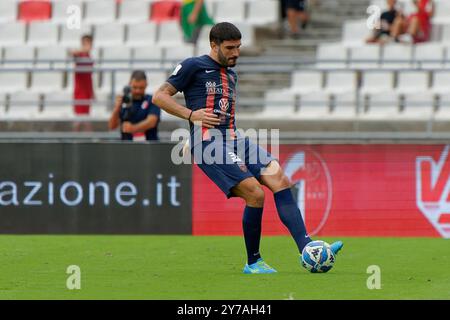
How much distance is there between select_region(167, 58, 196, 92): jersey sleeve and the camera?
1134cm

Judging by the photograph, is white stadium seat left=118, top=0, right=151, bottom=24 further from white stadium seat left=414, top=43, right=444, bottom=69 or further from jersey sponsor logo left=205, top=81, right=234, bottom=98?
jersey sponsor logo left=205, top=81, right=234, bottom=98

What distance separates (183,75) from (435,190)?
675cm

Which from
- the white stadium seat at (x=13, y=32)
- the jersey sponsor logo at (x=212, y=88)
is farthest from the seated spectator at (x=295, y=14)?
the jersey sponsor logo at (x=212, y=88)

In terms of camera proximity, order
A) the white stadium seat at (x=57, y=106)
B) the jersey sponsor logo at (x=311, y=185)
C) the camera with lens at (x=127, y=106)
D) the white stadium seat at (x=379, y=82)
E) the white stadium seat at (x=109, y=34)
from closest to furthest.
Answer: the jersey sponsor logo at (x=311, y=185) < the camera with lens at (x=127, y=106) < the white stadium seat at (x=379, y=82) < the white stadium seat at (x=57, y=106) < the white stadium seat at (x=109, y=34)

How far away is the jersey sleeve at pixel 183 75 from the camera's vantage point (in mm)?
11336

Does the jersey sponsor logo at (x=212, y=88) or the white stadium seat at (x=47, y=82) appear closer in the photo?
the jersey sponsor logo at (x=212, y=88)

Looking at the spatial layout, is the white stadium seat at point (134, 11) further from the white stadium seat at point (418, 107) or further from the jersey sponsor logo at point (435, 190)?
the jersey sponsor logo at point (435, 190)

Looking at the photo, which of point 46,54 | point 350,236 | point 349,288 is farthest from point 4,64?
point 349,288

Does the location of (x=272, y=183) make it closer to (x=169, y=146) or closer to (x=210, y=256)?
(x=210, y=256)

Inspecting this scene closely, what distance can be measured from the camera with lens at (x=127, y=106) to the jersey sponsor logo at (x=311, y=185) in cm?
241

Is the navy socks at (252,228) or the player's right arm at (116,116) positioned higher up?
the player's right arm at (116,116)

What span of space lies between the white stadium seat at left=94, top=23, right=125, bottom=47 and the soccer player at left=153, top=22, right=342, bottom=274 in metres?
13.9

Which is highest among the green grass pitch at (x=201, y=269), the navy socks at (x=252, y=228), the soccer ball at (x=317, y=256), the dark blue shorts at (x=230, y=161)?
the dark blue shorts at (x=230, y=161)
